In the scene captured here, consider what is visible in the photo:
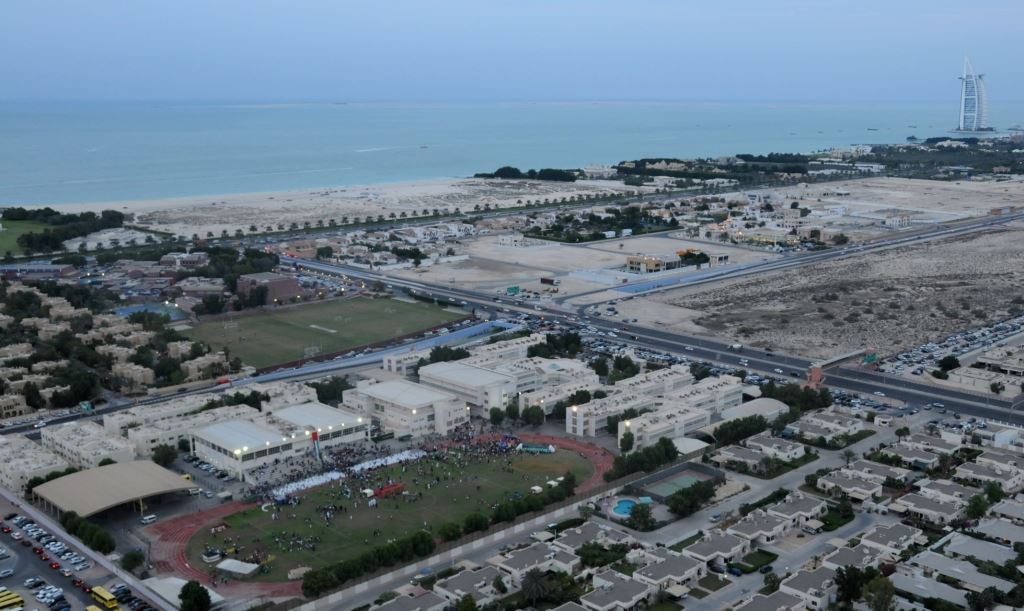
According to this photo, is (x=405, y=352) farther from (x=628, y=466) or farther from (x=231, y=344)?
(x=628, y=466)

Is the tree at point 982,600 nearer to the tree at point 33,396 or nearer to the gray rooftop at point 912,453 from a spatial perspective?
the gray rooftop at point 912,453

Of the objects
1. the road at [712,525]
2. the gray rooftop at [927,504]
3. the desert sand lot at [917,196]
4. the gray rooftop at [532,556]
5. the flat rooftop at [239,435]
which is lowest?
the road at [712,525]

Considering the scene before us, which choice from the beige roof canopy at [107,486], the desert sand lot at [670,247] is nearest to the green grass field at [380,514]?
the beige roof canopy at [107,486]

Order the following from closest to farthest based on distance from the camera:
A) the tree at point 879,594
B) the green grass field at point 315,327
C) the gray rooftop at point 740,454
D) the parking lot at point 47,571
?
the tree at point 879,594, the parking lot at point 47,571, the gray rooftop at point 740,454, the green grass field at point 315,327

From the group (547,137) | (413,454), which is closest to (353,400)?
(413,454)

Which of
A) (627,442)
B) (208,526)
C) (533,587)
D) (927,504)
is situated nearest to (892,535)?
(927,504)

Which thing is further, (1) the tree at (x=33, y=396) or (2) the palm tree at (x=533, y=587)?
(1) the tree at (x=33, y=396)

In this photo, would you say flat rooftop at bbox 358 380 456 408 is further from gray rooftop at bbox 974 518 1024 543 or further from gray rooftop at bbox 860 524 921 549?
gray rooftop at bbox 974 518 1024 543
